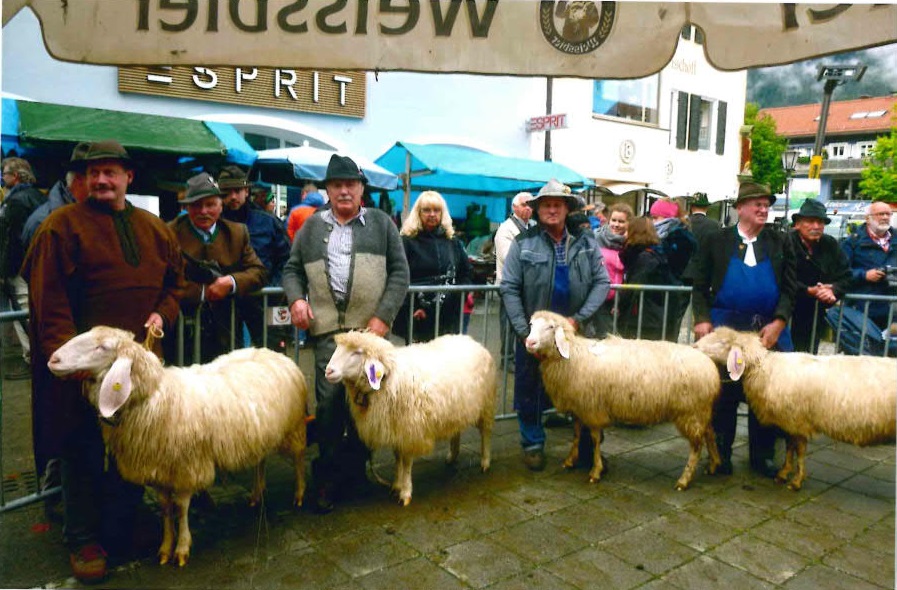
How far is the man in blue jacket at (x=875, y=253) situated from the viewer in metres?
5.92

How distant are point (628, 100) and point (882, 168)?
714cm

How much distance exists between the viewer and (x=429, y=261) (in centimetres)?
519

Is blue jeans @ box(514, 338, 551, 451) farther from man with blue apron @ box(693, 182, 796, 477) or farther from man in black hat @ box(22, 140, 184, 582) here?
man in black hat @ box(22, 140, 184, 582)

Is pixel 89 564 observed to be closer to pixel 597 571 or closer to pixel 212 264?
pixel 212 264

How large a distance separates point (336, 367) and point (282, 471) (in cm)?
128

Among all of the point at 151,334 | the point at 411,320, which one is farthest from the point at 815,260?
the point at 151,334

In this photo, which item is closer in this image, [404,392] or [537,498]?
[404,392]

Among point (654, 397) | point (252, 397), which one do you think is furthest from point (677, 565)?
point (252, 397)

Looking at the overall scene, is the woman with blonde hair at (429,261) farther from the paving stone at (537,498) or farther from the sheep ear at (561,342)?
the paving stone at (537,498)

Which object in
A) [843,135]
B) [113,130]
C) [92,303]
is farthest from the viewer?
[843,135]

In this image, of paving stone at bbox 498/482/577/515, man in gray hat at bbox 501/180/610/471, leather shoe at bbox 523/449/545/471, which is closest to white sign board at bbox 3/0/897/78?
man in gray hat at bbox 501/180/610/471

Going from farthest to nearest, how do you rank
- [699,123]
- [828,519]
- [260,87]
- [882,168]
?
[699,123], [882,168], [260,87], [828,519]

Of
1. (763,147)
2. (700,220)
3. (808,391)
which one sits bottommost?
(808,391)

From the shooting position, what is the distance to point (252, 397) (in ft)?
10.8
